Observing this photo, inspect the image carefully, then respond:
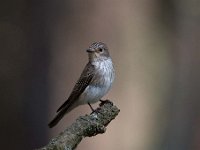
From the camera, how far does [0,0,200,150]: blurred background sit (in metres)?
8.76

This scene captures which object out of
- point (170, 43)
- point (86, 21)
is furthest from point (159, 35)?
point (86, 21)

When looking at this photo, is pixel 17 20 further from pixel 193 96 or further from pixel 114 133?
pixel 193 96

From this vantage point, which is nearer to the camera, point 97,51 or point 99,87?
point 99,87

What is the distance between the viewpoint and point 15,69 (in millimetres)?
9031

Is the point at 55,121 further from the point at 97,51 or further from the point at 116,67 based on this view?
the point at 116,67

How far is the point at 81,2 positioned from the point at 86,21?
233mm

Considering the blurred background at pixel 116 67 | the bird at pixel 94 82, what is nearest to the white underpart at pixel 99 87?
the bird at pixel 94 82

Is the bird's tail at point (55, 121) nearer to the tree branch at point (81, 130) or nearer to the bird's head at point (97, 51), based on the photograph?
the bird's head at point (97, 51)

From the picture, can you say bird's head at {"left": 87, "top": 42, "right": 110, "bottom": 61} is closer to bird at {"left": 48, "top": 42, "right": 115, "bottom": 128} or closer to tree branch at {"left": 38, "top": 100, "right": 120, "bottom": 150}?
bird at {"left": 48, "top": 42, "right": 115, "bottom": 128}

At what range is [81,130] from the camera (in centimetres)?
399

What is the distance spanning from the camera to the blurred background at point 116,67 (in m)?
8.76

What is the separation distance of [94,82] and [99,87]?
10 centimetres

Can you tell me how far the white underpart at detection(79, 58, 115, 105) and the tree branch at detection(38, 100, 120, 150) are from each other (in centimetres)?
215

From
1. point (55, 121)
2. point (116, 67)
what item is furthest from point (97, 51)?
point (116, 67)
